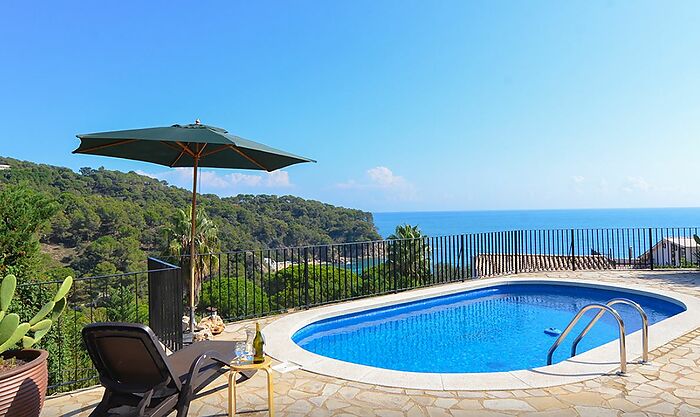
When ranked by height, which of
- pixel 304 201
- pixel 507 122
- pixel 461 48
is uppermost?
pixel 461 48

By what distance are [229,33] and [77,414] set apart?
12537mm

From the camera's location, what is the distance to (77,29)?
12.7 metres

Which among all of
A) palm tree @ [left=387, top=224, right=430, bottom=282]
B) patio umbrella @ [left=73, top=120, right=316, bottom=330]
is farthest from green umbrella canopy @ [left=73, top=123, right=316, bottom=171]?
palm tree @ [left=387, top=224, right=430, bottom=282]

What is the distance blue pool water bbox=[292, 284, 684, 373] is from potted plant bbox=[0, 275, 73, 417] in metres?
3.28

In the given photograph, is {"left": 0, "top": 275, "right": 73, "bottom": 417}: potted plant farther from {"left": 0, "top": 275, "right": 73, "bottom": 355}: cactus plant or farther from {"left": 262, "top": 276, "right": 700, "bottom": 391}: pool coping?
{"left": 262, "top": 276, "right": 700, "bottom": 391}: pool coping

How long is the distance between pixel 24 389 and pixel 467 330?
5.78 metres

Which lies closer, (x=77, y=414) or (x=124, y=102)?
(x=77, y=414)

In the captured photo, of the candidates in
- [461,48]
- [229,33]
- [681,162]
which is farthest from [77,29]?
[681,162]

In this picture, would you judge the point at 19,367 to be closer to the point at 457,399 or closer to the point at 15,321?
the point at 15,321

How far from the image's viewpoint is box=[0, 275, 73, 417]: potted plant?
2.60 metres

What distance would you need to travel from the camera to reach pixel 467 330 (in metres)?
6.72

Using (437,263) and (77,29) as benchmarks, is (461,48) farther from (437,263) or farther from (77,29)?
(77,29)

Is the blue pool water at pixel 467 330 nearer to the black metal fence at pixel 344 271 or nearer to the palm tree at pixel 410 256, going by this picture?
the black metal fence at pixel 344 271

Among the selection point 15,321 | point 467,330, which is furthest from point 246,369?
point 467,330
